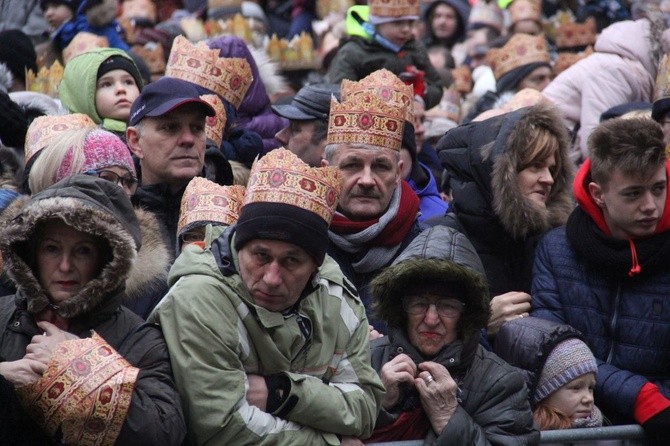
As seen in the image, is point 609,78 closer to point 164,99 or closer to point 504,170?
point 504,170

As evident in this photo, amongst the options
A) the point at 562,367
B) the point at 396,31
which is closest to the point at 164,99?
the point at 562,367

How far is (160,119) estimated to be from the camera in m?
6.74

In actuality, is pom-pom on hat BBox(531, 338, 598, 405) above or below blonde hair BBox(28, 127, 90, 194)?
below

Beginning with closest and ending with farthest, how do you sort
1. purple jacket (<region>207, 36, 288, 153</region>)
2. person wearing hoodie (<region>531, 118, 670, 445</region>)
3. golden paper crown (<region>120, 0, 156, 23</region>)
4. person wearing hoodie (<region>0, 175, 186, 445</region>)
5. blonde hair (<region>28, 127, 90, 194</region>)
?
person wearing hoodie (<region>0, 175, 186, 445</region>) < blonde hair (<region>28, 127, 90, 194</region>) < person wearing hoodie (<region>531, 118, 670, 445</region>) < purple jacket (<region>207, 36, 288, 153</region>) < golden paper crown (<region>120, 0, 156, 23</region>)

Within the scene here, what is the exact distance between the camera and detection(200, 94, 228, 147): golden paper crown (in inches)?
292

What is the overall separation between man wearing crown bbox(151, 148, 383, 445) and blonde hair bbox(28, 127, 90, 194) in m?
1.05

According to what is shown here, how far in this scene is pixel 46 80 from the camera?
359 inches

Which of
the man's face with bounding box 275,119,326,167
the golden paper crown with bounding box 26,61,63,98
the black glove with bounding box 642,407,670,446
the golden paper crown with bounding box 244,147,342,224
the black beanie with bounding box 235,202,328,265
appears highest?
the golden paper crown with bounding box 244,147,342,224

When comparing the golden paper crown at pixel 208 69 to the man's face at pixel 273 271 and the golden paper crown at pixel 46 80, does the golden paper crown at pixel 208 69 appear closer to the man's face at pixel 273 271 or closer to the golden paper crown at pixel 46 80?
the golden paper crown at pixel 46 80

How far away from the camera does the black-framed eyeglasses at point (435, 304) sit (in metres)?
5.91

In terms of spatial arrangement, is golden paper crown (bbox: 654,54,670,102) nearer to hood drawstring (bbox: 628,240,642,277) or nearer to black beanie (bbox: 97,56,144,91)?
hood drawstring (bbox: 628,240,642,277)

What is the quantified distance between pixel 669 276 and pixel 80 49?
15.8 feet

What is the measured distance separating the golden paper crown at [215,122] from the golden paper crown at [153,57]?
147 inches

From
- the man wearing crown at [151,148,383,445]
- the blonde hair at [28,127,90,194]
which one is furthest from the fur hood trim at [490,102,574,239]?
the blonde hair at [28,127,90,194]
